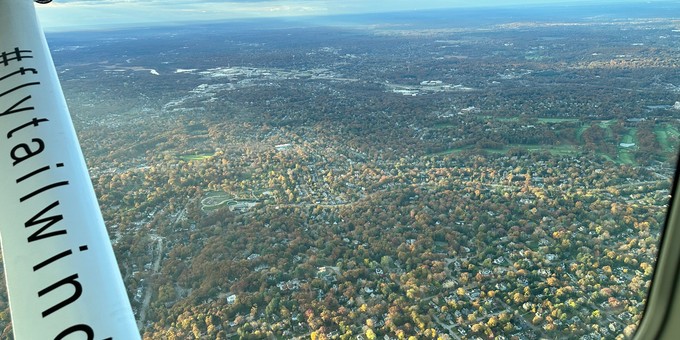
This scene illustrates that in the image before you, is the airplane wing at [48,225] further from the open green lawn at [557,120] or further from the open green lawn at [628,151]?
the open green lawn at [557,120]

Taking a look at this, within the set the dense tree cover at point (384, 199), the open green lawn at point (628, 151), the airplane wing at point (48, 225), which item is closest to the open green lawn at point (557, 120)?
the dense tree cover at point (384, 199)

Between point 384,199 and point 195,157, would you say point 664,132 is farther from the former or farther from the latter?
point 195,157

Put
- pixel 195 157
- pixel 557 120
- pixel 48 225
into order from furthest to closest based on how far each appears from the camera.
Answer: pixel 557 120
pixel 195 157
pixel 48 225

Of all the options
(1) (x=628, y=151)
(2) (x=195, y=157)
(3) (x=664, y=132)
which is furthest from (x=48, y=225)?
(1) (x=628, y=151)

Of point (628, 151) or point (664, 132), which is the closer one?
point (664, 132)

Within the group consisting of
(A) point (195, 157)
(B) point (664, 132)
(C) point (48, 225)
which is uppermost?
(C) point (48, 225)

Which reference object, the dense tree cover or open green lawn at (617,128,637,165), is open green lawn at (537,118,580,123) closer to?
the dense tree cover

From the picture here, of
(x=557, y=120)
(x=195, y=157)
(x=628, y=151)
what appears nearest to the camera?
(x=628, y=151)

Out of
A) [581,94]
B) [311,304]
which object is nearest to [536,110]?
[581,94]

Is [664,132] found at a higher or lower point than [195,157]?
higher
